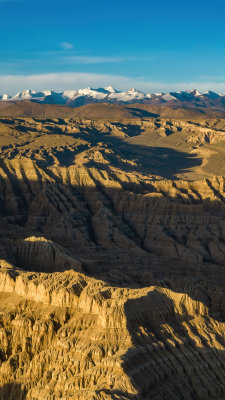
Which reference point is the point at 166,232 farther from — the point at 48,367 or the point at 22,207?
the point at 48,367

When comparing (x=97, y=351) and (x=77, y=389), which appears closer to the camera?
(x=77, y=389)

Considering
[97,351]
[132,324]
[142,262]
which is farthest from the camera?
[142,262]

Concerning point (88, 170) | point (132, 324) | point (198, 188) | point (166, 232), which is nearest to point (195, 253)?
point (166, 232)

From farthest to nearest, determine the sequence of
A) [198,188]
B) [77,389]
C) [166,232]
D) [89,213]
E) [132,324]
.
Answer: [198,188]
[89,213]
[166,232]
[132,324]
[77,389]

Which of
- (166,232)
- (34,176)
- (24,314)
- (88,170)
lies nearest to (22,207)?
(34,176)

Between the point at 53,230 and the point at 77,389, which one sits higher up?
the point at 77,389

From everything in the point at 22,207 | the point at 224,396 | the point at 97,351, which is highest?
the point at 97,351

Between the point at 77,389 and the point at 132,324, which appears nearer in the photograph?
the point at 77,389

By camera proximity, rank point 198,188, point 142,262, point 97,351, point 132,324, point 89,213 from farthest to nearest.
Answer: point 198,188
point 89,213
point 142,262
point 132,324
point 97,351

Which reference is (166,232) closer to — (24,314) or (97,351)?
(24,314)
